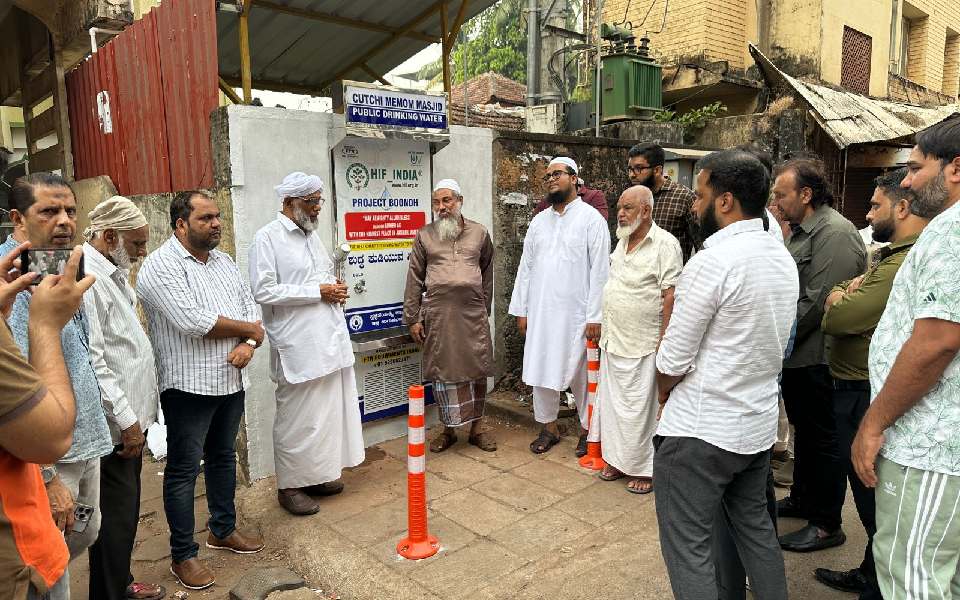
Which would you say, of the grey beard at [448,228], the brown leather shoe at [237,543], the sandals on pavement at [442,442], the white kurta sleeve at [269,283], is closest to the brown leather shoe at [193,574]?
the brown leather shoe at [237,543]

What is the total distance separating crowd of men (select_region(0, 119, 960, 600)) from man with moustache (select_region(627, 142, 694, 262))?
24 mm

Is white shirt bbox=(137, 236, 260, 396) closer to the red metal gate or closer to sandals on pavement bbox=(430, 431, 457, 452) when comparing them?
the red metal gate

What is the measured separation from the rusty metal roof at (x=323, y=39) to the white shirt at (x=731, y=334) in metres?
3.89

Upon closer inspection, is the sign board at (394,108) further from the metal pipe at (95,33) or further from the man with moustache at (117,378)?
the metal pipe at (95,33)

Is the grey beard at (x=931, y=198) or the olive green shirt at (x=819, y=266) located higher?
the grey beard at (x=931, y=198)

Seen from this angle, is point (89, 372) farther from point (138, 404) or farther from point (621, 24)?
point (621, 24)

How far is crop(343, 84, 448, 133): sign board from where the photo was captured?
13.9 feet

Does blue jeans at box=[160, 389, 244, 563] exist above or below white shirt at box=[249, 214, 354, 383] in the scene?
below

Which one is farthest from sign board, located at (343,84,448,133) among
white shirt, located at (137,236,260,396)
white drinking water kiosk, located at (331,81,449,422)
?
white shirt, located at (137,236,260,396)

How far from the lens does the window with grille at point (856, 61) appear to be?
1041 cm

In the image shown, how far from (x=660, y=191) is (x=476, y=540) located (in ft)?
9.08

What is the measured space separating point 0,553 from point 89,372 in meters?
0.84

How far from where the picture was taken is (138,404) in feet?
9.22

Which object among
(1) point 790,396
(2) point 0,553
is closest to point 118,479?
(2) point 0,553
